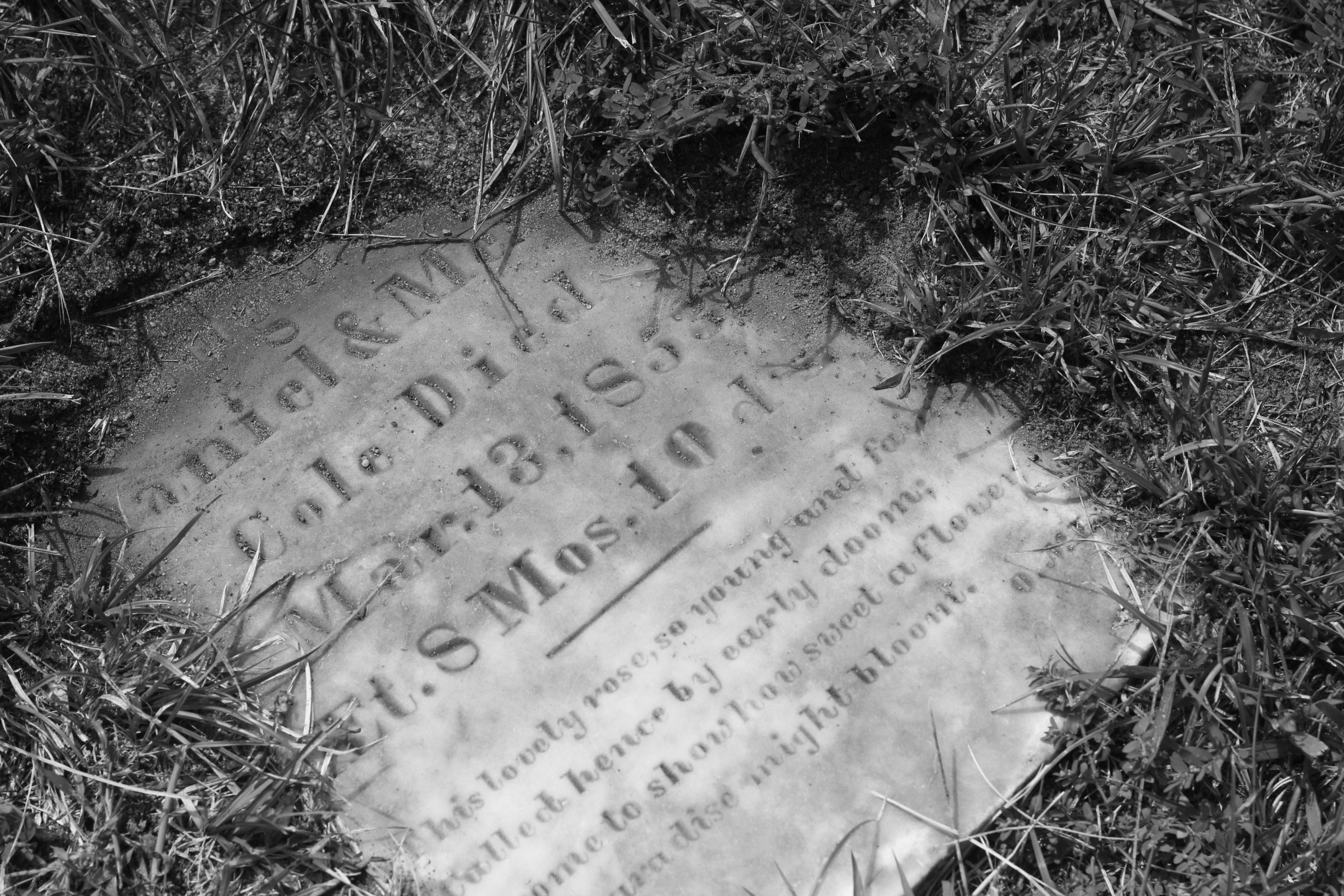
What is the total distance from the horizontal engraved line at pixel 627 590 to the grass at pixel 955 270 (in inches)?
19.0

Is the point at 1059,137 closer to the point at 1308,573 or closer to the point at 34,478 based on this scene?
the point at 1308,573

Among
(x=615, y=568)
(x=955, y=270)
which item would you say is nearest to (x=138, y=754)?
(x=615, y=568)

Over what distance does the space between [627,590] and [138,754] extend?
3.26 ft

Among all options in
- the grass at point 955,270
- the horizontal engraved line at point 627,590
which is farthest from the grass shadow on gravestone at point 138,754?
the horizontal engraved line at point 627,590

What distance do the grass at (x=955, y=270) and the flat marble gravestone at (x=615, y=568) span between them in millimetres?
125

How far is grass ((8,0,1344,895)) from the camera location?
Result: 1.90 m

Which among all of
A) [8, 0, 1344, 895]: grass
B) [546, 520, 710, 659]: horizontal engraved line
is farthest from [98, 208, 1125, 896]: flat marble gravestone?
[8, 0, 1344, 895]: grass

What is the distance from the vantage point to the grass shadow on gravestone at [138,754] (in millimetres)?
1865

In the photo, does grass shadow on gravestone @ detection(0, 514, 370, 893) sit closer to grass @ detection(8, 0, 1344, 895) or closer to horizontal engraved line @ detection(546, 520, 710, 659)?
grass @ detection(8, 0, 1344, 895)

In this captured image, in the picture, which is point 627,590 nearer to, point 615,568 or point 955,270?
point 615,568

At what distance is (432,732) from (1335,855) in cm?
168

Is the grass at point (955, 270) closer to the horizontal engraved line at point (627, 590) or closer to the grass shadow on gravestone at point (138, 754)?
the grass shadow on gravestone at point (138, 754)

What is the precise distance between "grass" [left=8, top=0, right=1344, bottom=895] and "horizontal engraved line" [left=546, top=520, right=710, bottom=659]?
482mm

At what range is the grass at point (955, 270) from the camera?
1903mm
